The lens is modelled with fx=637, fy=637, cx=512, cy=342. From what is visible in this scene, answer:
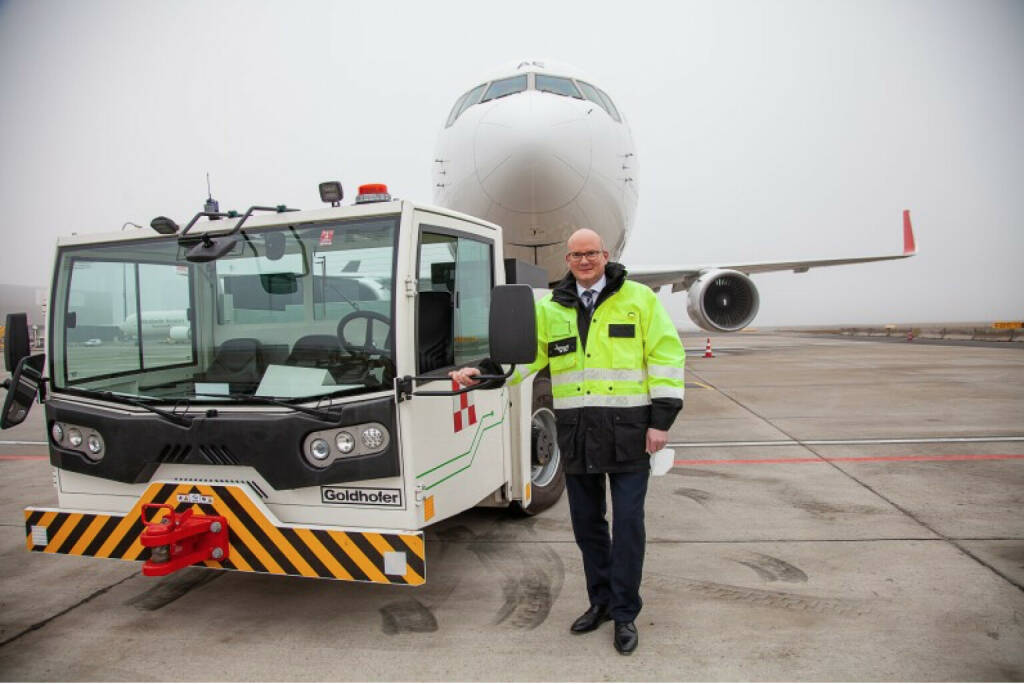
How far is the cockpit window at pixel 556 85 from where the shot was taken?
25.4 feet

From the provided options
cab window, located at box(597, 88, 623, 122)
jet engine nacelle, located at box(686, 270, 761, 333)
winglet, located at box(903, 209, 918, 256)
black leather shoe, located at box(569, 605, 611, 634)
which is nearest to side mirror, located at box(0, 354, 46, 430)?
black leather shoe, located at box(569, 605, 611, 634)

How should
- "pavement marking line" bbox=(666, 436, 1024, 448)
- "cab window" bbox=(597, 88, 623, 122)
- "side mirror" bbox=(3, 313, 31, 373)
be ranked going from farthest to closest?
"cab window" bbox=(597, 88, 623, 122) → "pavement marking line" bbox=(666, 436, 1024, 448) → "side mirror" bbox=(3, 313, 31, 373)

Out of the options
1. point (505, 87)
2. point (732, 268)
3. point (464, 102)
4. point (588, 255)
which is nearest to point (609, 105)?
point (505, 87)

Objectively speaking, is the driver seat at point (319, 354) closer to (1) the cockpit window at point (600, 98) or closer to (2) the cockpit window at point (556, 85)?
(2) the cockpit window at point (556, 85)

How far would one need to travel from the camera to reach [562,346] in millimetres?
2979

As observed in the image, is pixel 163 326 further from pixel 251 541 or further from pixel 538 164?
pixel 538 164

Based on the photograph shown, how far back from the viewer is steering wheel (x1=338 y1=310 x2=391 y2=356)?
9.07ft

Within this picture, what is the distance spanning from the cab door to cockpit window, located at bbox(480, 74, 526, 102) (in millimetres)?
4611

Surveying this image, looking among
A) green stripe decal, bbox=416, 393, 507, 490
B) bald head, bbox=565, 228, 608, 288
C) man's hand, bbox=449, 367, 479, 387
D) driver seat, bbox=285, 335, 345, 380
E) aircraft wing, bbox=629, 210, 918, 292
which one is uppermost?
aircraft wing, bbox=629, 210, 918, 292

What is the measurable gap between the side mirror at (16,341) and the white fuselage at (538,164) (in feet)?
16.0

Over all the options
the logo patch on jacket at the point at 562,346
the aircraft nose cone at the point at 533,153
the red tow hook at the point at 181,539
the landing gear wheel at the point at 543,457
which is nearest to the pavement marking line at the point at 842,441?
the landing gear wheel at the point at 543,457

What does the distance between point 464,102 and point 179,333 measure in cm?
607

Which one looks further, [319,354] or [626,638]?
[319,354]

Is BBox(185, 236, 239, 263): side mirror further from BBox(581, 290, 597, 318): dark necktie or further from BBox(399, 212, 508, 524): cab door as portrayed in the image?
BBox(581, 290, 597, 318): dark necktie
